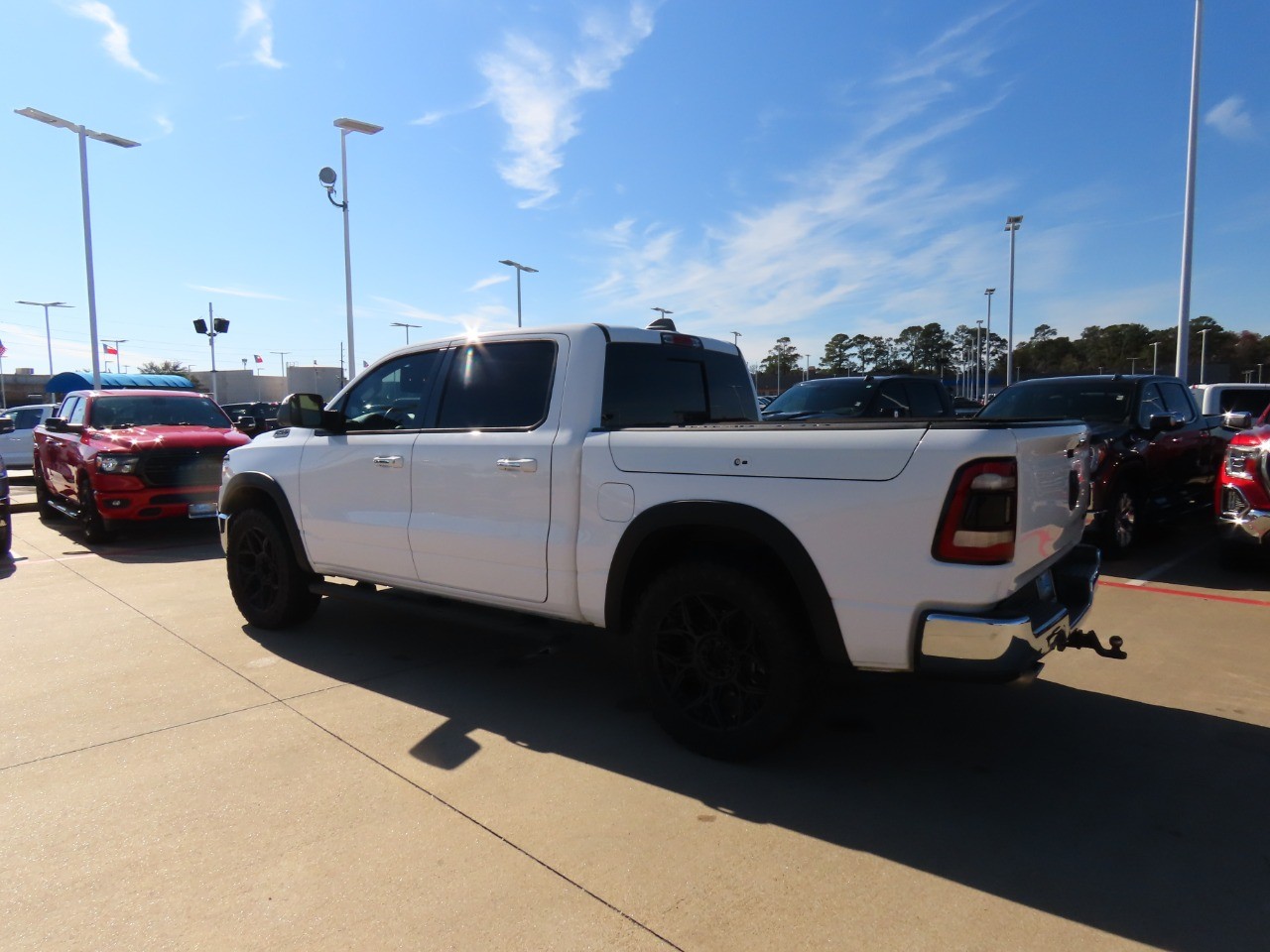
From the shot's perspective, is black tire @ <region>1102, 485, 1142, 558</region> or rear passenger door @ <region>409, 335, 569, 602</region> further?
black tire @ <region>1102, 485, 1142, 558</region>

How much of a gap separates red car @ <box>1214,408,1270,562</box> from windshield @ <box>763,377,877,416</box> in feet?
13.4

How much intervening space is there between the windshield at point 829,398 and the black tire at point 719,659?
7126 millimetres

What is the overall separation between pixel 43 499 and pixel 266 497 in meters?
8.58

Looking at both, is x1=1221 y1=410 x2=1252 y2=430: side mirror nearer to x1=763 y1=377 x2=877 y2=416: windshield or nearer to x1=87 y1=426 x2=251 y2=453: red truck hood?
x1=763 y1=377 x2=877 y2=416: windshield

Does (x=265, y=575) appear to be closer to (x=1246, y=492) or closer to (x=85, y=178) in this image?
(x=1246, y=492)

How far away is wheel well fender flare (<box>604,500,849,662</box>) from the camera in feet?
9.77

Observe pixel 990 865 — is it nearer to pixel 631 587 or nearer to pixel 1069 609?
pixel 1069 609

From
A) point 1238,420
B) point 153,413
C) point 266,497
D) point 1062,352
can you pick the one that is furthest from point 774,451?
point 1062,352

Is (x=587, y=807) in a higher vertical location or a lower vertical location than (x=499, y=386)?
lower

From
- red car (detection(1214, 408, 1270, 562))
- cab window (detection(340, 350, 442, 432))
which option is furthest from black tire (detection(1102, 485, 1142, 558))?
cab window (detection(340, 350, 442, 432))

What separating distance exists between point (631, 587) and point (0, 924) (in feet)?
7.97

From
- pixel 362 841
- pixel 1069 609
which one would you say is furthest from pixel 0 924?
pixel 1069 609

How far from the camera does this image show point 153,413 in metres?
10.2

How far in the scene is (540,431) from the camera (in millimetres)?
3902
